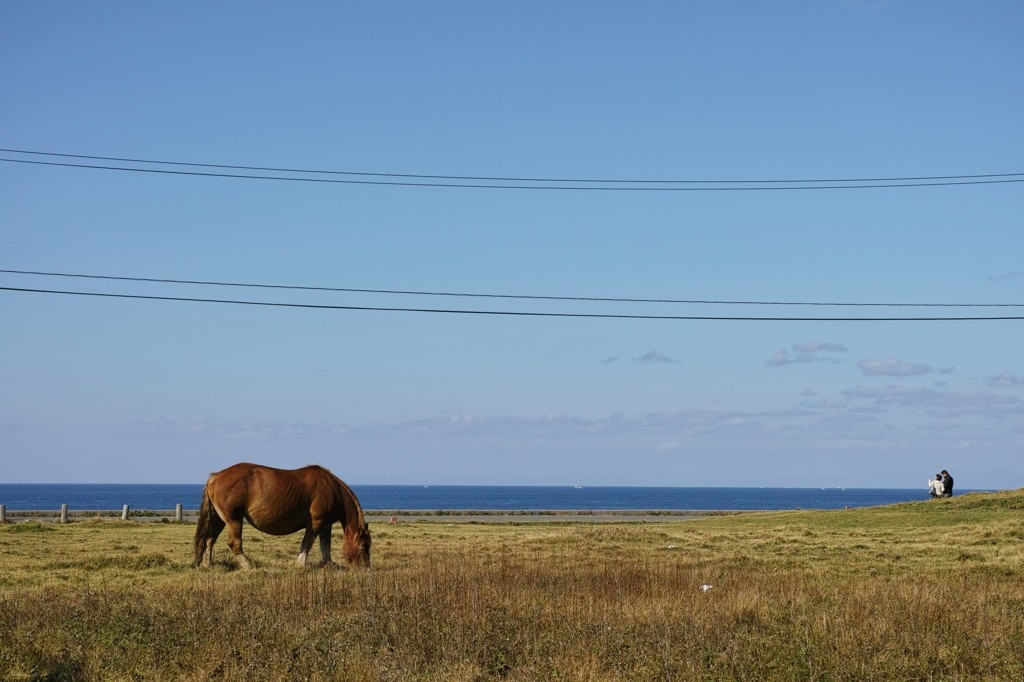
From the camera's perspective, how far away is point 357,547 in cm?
2117

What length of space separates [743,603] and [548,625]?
3.30m

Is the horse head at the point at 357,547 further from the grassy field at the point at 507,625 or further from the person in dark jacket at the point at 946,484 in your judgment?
the person in dark jacket at the point at 946,484

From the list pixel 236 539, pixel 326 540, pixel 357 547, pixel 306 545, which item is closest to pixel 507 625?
pixel 357 547

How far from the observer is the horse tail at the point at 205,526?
21.9 m

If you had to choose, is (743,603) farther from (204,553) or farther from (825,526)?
(825,526)

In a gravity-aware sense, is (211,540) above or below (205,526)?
below

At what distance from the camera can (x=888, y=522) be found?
36.2 meters

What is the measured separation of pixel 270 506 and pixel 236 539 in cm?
106

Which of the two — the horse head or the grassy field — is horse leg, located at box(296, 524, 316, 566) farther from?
the grassy field

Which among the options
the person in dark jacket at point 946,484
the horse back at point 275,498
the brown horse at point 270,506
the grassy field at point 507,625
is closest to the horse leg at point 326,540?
the brown horse at point 270,506

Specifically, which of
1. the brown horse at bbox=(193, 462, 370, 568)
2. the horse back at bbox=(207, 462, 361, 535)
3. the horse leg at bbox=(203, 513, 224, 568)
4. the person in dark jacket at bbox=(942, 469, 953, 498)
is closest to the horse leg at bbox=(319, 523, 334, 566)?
the brown horse at bbox=(193, 462, 370, 568)

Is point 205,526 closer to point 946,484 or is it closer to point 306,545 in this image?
point 306,545

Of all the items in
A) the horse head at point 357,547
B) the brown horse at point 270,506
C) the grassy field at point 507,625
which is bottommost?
the grassy field at point 507,625

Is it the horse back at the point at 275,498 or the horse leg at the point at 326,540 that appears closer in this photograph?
the horse leg at the point at 326,540
